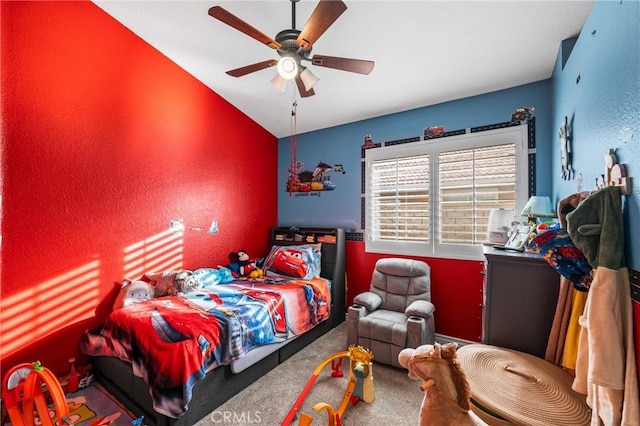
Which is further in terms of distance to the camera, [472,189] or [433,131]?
[433,131]

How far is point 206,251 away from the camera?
331 cm

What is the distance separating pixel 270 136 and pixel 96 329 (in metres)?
3.11

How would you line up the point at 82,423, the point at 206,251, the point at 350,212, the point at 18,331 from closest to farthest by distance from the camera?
the point at 82,423
the point at 18,331
the point at 206,251
the point at 350,212

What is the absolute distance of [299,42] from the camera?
1.75 m

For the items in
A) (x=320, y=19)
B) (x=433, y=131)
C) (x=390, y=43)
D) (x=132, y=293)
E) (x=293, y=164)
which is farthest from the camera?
(x=293, y=164)

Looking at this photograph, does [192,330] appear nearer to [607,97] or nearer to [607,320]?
[607,320]

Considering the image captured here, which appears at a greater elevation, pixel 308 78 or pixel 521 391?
pixel 308 78

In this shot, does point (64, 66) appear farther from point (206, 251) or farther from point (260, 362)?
point (260, 362)

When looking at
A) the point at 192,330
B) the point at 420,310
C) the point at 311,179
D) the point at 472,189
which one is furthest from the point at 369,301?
the point at 311,179

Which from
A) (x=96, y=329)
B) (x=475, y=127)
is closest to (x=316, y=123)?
(x=475, y=127)

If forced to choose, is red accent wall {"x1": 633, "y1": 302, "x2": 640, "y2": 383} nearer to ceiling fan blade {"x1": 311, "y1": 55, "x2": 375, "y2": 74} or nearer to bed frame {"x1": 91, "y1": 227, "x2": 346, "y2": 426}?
ceiling fan blade {"x1": 311, "y1": 55, "x2": 375, "y2": 74}

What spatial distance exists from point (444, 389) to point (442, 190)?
2365 millimetres

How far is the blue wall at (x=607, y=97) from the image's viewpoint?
1.01m

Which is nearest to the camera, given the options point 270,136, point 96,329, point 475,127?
point 96,329
